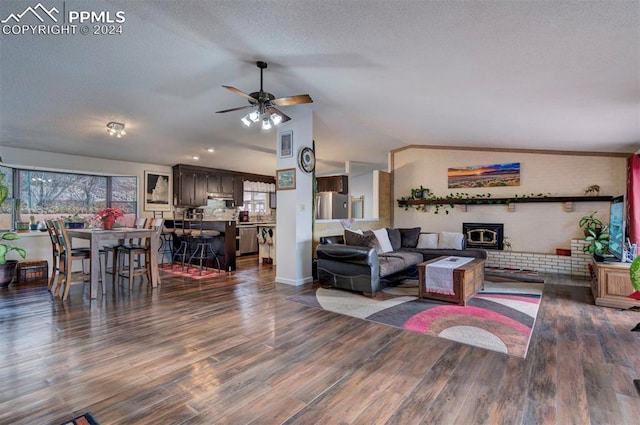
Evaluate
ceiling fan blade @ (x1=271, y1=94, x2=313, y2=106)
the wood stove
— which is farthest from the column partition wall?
the wood stove

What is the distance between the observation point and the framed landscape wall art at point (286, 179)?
16.3 feet

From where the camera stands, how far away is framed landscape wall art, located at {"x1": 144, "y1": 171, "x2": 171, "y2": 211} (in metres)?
7.18

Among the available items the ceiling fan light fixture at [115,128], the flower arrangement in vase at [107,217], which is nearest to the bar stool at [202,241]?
the flower arrangement in vase at [107,217]

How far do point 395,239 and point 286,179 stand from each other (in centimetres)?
248

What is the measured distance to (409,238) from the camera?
6.24 metres

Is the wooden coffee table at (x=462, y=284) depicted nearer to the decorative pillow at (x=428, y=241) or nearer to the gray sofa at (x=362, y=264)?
the gray sofa at (x=362, y=264)

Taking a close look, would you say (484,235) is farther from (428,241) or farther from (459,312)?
(459,312)

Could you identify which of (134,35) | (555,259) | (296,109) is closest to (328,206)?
(296,109)

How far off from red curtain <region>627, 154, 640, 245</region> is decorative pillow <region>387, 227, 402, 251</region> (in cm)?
328

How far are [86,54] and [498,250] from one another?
7.21 meters

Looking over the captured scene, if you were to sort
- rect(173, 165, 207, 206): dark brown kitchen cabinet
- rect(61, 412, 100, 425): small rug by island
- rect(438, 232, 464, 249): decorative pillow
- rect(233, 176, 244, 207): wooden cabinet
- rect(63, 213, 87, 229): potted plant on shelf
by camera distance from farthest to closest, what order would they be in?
rect(233, 176, 244, 207): wooden cabinet → rect(173, 165, 207, 206): dark brown kitchen cabinet → rect(438, 232, 464, 249): decorative pillow → rect(63, 213, 87, 229): potted plant on shelf → rect(61, 412, 100, 425): small rug by island

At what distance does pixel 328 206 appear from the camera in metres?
8.14

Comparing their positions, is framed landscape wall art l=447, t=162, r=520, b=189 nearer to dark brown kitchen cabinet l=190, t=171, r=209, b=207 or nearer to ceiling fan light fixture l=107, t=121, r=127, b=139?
dark brown kitchen cabinet l=190, t=171, r=209, b=207

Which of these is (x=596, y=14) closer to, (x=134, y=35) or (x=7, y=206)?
(x=134, y=35)
